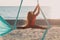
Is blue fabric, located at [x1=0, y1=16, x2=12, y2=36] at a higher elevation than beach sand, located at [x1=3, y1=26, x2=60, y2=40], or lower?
higher

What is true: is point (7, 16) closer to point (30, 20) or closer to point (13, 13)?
point (13, 13)

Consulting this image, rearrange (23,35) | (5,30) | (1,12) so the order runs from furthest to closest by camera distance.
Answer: (1,12) → (23,35) → (5,30)

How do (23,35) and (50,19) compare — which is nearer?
(23,35)

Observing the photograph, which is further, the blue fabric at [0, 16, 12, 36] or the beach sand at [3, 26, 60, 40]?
the beach sand at [3, 26, 60, 40]

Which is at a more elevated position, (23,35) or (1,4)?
(1,4)

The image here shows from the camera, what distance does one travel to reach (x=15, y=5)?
37.2 inches

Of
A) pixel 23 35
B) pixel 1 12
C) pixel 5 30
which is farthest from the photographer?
pixel 1 12

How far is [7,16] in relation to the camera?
2.94 feet

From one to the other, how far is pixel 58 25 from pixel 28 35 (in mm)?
245

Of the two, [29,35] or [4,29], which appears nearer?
[4,29]

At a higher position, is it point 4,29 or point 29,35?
point 4,29

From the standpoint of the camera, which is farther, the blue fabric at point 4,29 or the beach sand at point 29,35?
the beach sand at point 29,35

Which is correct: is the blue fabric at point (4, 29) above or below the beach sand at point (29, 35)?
above

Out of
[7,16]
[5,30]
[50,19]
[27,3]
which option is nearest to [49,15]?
[50,19]
